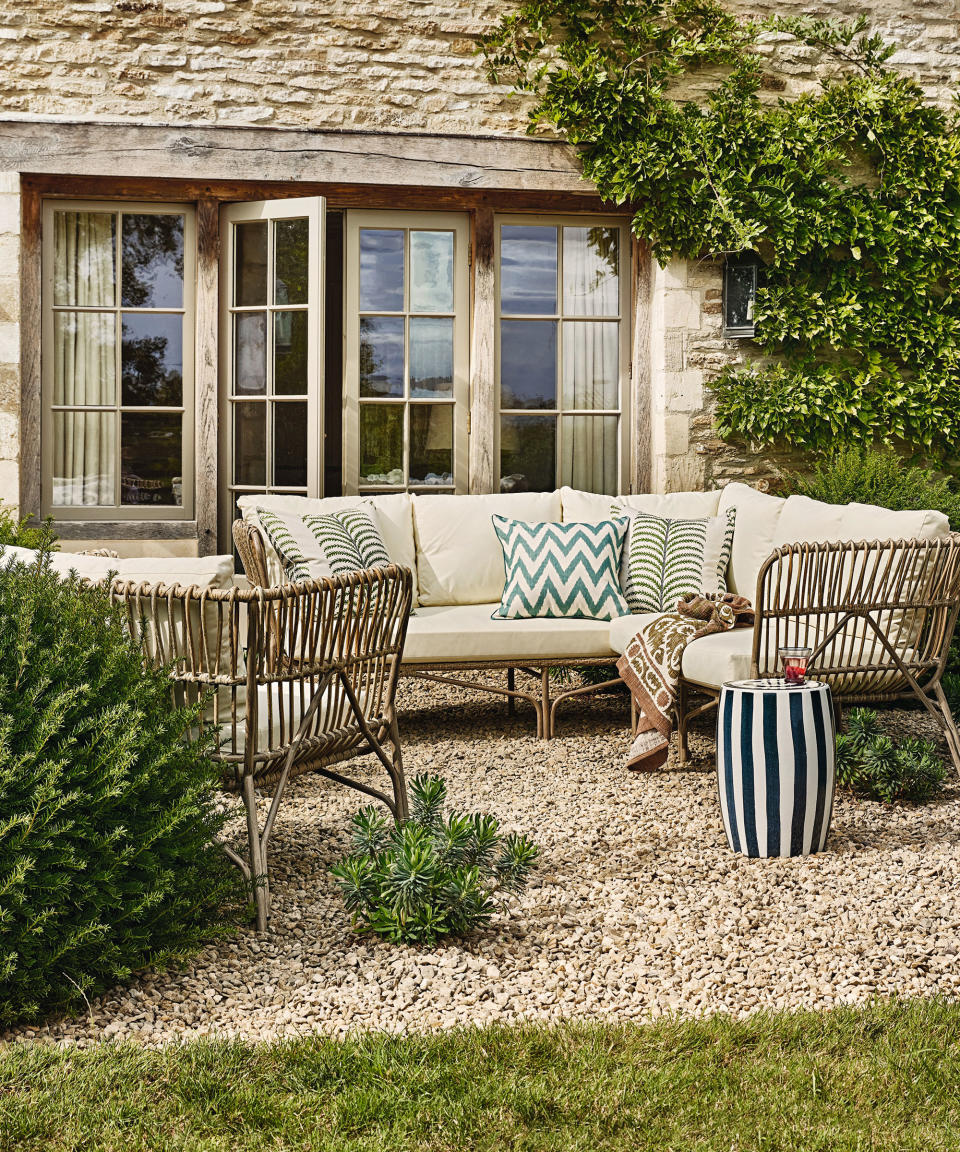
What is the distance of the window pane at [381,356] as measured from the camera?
601 centimetres

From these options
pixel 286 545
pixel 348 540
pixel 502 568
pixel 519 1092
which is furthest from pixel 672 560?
pixel 519 1092

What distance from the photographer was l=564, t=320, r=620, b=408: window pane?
6.20m

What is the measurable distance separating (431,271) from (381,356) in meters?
0.52

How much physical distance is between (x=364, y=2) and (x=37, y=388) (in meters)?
2.53

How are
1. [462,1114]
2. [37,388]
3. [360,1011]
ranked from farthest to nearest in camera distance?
[37,388], [360,1011], [462,1114]

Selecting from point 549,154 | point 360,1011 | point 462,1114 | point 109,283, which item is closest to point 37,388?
point 109,283

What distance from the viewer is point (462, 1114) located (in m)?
1.84

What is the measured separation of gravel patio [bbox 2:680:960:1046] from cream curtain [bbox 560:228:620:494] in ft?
9.01

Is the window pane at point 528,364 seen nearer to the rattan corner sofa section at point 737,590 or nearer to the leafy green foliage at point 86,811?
the rattan corner sofa section at point 737,590

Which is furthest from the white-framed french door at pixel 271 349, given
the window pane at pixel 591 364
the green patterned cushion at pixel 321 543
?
the window pane at pixel 591 364

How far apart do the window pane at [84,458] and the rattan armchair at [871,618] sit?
3329 millimetres

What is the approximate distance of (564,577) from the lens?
16.0 feet

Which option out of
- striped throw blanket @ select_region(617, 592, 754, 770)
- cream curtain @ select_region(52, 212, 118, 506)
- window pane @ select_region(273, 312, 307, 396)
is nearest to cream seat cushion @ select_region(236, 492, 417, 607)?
window pane @ select_region(273, 312, 307, 396)

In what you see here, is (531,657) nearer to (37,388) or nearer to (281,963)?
(281,963)
